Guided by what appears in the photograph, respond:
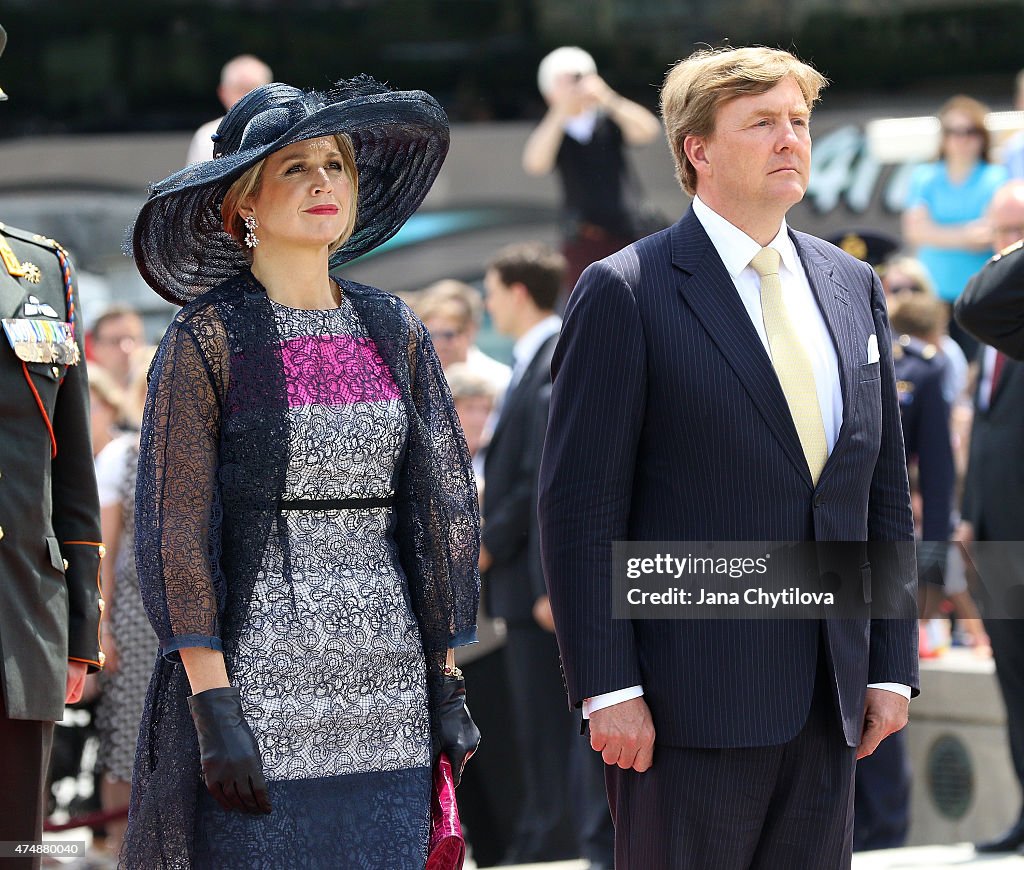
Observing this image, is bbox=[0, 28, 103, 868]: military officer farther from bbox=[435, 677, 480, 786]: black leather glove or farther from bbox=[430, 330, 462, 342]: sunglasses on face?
bbox=[430, 330, 462, 342]: sunglasses on face

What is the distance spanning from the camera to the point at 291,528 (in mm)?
3371

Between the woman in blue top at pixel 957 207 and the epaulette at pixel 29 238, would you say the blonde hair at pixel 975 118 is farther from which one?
the epaulette at pixel 29 238

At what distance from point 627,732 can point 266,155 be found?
1327 millimetres

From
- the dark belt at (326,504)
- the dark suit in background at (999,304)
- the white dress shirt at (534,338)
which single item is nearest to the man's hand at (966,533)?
the white dress shirt at (534,338)

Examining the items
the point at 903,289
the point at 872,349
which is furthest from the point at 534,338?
the point at 872,349

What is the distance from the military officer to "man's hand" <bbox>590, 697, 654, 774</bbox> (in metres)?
1.17

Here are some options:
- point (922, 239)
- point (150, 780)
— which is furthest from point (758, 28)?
point (150, 780)

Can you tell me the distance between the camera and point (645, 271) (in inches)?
132

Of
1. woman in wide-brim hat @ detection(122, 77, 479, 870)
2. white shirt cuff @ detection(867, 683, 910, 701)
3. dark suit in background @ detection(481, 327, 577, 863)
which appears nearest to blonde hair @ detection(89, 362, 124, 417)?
dark suit in background @ detection(481, 327, 577, 863)

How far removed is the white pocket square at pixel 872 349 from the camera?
11.2 feet

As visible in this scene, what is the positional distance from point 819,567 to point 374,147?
1323 mm

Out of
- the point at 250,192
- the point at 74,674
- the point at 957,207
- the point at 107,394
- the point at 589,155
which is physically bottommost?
the point at 74,674

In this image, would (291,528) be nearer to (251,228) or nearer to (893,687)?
(251,228)

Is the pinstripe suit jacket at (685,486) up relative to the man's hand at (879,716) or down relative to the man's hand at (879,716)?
up
